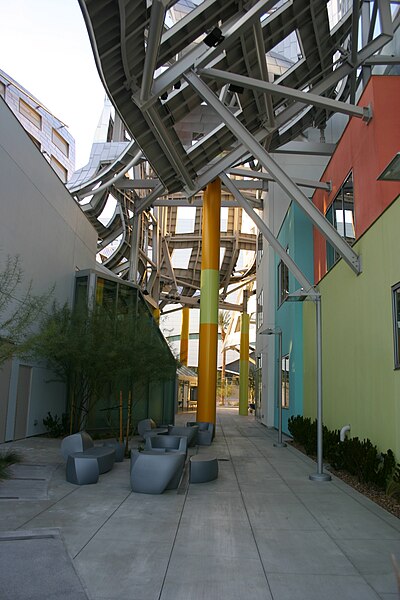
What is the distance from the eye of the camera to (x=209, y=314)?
19.7 meters

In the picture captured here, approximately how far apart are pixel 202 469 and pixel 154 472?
4.93 feet

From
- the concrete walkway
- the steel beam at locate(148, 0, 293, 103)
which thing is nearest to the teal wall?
the steel beam at locate(148, 0, 293, 103)

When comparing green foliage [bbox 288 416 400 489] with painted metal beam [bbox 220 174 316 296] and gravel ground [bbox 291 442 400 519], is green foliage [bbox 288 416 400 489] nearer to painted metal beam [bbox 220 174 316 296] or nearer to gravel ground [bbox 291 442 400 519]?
gravel ground [bbox 291 442 400 519]

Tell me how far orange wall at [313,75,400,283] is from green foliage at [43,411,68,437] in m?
10.5

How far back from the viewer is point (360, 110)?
1127 cm

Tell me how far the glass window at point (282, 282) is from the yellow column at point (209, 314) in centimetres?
400

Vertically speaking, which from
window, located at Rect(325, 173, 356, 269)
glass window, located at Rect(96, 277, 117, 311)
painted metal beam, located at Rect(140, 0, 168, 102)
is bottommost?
glass window, located at Rect(96, 277, 117, 311)

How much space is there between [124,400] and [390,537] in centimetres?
1294

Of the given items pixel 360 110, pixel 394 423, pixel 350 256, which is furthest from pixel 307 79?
pixel 394 423

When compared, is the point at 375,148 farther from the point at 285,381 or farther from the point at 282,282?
the point at 282,282

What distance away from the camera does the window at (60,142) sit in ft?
175

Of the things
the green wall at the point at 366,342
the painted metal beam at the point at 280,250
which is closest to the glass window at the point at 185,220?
the painted metal beam at the point at 280,250

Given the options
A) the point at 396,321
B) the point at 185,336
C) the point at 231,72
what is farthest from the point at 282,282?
the point at 185,336

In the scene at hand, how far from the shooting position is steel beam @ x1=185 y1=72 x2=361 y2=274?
11.6 meters
